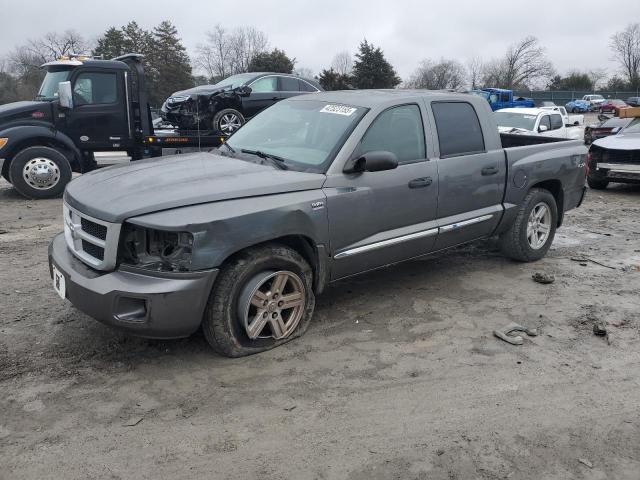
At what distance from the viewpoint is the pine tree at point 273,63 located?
153 feet

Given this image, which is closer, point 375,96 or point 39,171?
point 375,96

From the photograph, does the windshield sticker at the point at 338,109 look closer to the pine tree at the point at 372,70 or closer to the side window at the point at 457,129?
the side window at the point at 457,129

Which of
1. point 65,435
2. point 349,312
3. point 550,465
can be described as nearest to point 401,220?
point 349,312

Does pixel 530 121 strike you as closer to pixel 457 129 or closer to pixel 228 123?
pixel 228 123

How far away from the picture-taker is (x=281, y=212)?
3680 mm

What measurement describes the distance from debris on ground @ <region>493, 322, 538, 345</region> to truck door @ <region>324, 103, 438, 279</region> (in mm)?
964

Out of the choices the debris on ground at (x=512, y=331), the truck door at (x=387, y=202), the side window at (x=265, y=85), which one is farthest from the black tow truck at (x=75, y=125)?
the debris on ground at (x=512, y=331)

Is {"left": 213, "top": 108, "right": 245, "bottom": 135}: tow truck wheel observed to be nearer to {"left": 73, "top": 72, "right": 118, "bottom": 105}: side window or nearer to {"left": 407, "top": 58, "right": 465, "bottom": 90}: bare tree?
{"left": 73, "top": 72, "right": 118, "bottom": 105}: side window

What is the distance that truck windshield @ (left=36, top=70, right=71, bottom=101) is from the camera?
32.3 ft

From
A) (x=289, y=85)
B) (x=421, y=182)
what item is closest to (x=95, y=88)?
(x=289, y=85)

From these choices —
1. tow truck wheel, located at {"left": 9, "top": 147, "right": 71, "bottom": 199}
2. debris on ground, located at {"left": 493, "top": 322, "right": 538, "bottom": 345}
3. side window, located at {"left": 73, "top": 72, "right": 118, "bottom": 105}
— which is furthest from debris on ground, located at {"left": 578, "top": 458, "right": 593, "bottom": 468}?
side window, located at {"left": 73, "top": 72, "right": 118, "bottom": 105}

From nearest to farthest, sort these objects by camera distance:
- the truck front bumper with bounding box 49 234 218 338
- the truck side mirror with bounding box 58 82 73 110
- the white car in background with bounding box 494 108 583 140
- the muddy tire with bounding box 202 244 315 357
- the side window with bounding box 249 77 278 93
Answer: the truck front bumper with bounding box 49 234 218 338, the muddy tire with bounding box 202 244 315 357, the truck side mirror with bounding box 58 82 73 110, the side window with bounding box 249 77 278 93, the white car in background with bounding box 494 108 583 140

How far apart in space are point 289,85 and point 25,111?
237 inches

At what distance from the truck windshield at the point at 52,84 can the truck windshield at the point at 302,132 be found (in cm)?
645
